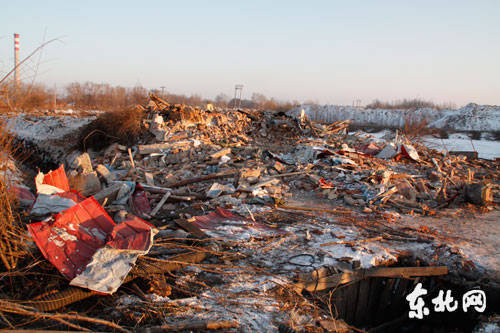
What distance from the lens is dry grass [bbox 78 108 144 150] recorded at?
38.0 feet

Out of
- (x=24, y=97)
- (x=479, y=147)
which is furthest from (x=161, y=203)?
(x=479, y=147)

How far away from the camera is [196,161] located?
9.55m

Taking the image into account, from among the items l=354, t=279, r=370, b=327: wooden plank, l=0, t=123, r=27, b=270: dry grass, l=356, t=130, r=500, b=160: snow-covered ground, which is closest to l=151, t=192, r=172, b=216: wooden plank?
l=0, t=123, r=27, b=270: dry grass

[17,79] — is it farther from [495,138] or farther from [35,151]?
[495,138]

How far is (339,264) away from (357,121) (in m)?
32.3

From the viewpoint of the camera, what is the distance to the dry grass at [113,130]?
38.0ft

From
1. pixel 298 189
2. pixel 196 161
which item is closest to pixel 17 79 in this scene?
pixel 298 189

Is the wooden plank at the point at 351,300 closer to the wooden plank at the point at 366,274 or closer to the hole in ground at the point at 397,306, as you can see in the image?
the hole in ground at the point at 397,306

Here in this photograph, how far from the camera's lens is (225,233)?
4969mm

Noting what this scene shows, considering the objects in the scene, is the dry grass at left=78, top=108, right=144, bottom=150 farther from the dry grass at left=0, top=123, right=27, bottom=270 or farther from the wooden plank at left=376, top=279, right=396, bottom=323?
the wooden plank at left=376, top=279, right=396, bottom=323

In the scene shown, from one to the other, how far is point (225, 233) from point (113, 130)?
851cm

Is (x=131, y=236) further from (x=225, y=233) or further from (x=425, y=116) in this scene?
(x=425, y=116)

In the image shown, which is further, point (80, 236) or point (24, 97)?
point (80, 236)

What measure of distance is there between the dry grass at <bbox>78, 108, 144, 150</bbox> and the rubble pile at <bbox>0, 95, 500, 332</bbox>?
97 cm
